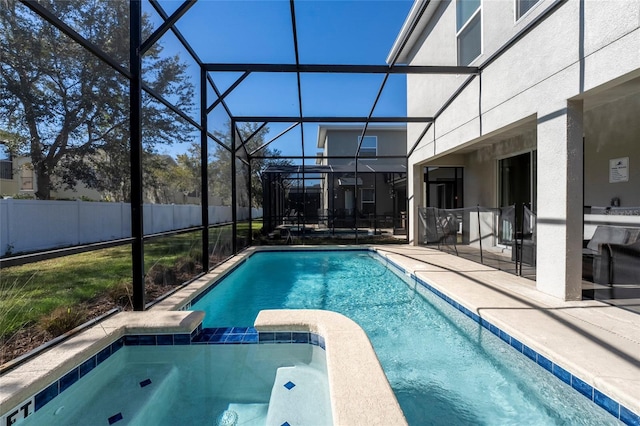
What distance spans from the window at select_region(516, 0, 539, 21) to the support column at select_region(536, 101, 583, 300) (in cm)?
195

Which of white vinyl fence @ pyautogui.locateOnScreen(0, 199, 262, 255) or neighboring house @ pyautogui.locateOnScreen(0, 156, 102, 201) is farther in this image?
white vinyl fence @ pyautogui.locateOnScreen(0, 199, 262, 255)

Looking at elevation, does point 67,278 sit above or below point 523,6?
below

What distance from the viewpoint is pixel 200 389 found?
2.58 m

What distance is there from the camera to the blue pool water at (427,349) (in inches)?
85.8

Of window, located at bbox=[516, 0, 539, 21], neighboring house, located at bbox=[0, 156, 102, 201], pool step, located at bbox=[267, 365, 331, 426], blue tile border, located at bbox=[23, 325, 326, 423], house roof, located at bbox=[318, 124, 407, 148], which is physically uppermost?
house roof, located at bbox=[318, 124, 407, 148]

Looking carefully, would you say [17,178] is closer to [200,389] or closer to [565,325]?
[200,389]

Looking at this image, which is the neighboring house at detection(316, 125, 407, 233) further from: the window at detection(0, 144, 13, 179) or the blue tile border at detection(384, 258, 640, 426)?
the window at detection(0, 144, 13, 179)

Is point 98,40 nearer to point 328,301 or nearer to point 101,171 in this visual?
point 101,171

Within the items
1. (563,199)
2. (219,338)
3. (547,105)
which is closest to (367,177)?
(547,105)

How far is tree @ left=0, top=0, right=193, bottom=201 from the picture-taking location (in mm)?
3471

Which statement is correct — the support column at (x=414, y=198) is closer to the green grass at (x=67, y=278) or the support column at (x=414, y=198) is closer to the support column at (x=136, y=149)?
the green grass at (x=67, y=278)

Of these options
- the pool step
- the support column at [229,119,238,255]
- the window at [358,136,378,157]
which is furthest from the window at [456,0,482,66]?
the window at [358,136,378,157]

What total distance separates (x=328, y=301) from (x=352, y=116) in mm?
4583

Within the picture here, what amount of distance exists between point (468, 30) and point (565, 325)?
5.82 metres
